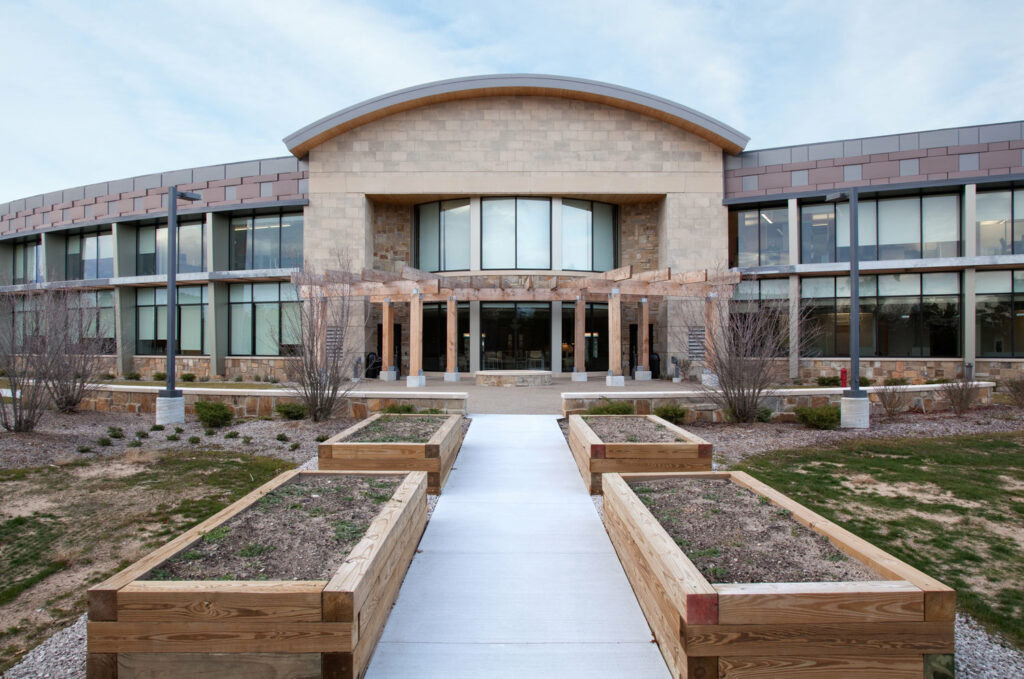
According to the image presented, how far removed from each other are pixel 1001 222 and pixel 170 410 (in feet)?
93.5

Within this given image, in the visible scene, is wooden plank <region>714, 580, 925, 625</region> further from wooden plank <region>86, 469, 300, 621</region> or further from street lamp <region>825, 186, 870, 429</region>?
street lamp <region>825, 186, 870, 429</region>

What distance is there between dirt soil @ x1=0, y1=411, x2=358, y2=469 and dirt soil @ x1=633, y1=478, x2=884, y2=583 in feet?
19.9

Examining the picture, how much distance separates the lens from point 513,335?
2412 cm

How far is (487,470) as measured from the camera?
761 centimetres

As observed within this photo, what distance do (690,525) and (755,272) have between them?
20.3m

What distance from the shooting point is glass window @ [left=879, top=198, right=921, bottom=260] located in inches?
855

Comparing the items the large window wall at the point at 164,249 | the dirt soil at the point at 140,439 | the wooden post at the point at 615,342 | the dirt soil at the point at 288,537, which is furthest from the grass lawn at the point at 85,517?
the large window wall at the point at 164,249

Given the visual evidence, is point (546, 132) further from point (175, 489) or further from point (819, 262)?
point (175, 489)

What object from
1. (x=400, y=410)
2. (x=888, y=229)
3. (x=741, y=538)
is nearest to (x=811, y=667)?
(x=741, y=538)

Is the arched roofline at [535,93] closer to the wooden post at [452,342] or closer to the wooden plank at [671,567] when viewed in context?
the wooden post at [452,342]

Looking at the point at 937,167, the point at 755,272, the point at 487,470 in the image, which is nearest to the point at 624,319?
A: the point at 755,272

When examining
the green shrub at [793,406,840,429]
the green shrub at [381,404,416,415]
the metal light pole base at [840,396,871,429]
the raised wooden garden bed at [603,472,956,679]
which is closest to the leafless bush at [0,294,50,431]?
the green shrub at [381,404,416,415]

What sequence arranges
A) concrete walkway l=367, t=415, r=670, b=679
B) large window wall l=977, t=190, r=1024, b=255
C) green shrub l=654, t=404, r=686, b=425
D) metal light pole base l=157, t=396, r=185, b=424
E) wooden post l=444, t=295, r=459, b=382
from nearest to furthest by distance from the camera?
concrete walkway l=367, t=415, r=670, b=679 → green shrub l=654, t=404, r=686, b=425 → metal light pole base l=157, t=396, r=185, b=424 → wooden post l=444, t=295, r=459, b=382 → large window wall l=977, t=190, r=1024, b=255

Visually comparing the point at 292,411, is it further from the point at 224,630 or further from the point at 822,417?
the point at 822,417
